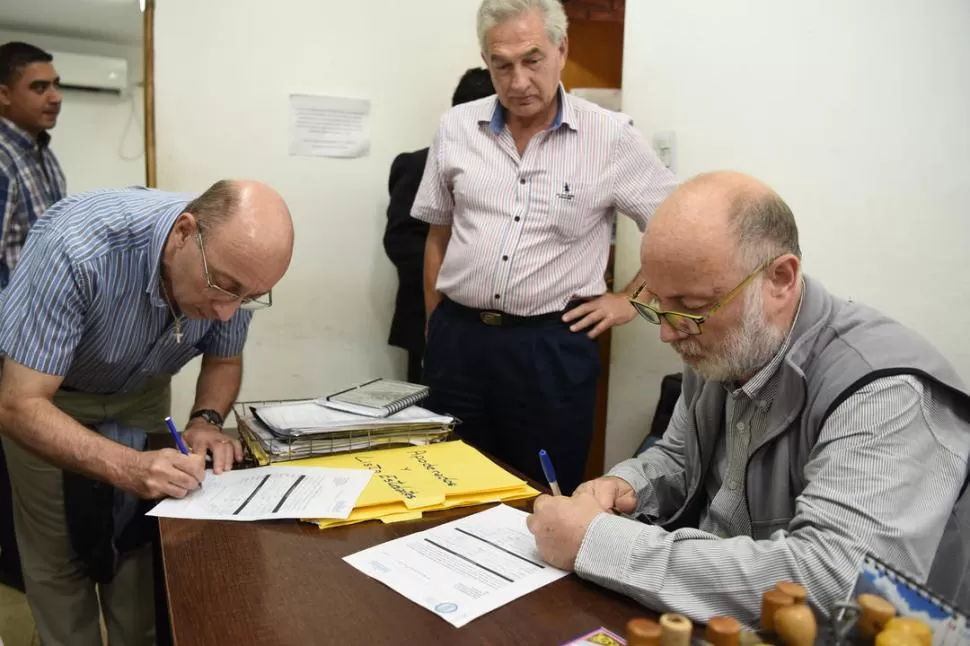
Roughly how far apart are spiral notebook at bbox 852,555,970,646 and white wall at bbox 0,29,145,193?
2.46 metres

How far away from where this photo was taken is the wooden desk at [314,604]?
2.77 feet

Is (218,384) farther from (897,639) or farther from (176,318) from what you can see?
(897,639)

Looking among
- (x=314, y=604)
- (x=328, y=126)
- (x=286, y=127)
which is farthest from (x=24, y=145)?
(x=314, y=604)

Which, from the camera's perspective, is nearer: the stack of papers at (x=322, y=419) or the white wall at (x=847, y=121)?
the stack of papers at (x=322, y=419)

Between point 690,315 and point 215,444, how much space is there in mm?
940

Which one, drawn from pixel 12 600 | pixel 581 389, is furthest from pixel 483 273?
pixel 12 600

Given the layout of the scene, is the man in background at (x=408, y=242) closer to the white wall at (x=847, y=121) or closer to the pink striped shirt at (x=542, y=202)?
the pink striped shirt at (x=542, y=202)

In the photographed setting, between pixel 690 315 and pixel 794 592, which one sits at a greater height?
pixel 690 315

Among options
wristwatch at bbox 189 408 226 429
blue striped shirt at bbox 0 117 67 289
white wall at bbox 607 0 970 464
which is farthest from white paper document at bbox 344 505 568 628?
blue striped shirt at bbox 0 117 67 289

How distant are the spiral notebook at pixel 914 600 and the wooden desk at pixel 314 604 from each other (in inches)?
11.1

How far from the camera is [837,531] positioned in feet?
2.89

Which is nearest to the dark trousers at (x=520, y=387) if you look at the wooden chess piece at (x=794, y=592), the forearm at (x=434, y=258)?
the forearm at (x=434, y=258)

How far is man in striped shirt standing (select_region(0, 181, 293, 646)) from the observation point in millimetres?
1364

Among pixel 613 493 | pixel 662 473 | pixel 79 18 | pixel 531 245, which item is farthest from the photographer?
pixel 79 18
